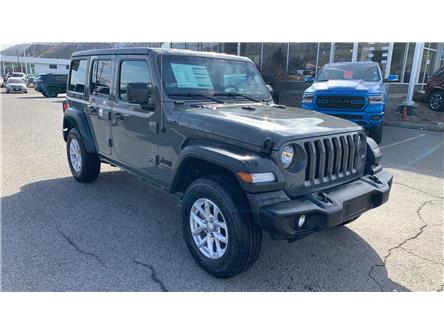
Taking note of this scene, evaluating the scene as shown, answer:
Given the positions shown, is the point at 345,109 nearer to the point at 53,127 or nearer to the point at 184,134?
the point at 184,134

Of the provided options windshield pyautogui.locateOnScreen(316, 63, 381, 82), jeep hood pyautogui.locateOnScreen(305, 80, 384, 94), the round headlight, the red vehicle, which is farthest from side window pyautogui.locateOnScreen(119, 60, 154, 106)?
the red vehicle

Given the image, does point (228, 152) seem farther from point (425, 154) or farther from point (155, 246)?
point (425, 154)

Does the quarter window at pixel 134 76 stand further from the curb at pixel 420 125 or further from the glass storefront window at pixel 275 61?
the glass storefront window at pixel 275 61

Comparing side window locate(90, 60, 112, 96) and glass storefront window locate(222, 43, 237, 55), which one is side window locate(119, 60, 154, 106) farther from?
glass storefront window locate(222, 43, 237, 55)

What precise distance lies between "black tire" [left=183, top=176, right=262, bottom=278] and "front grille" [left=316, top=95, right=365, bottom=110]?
21.7 ft

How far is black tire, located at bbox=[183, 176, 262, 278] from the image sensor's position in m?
2.71

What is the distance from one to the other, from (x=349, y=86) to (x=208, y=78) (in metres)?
5.94

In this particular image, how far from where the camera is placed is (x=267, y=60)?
64.5 ft

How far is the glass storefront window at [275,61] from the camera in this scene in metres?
18.7

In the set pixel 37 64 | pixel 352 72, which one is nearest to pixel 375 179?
pixel 352 72

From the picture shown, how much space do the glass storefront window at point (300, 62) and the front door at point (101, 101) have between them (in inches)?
588

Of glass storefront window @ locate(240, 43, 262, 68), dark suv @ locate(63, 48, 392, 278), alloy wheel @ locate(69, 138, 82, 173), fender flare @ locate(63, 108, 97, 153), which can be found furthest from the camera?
glass storefront window @ locate(240, 43, 262, 68)

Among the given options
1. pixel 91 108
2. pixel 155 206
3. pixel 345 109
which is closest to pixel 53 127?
pixel 91 108

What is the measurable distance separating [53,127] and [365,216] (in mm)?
10061
